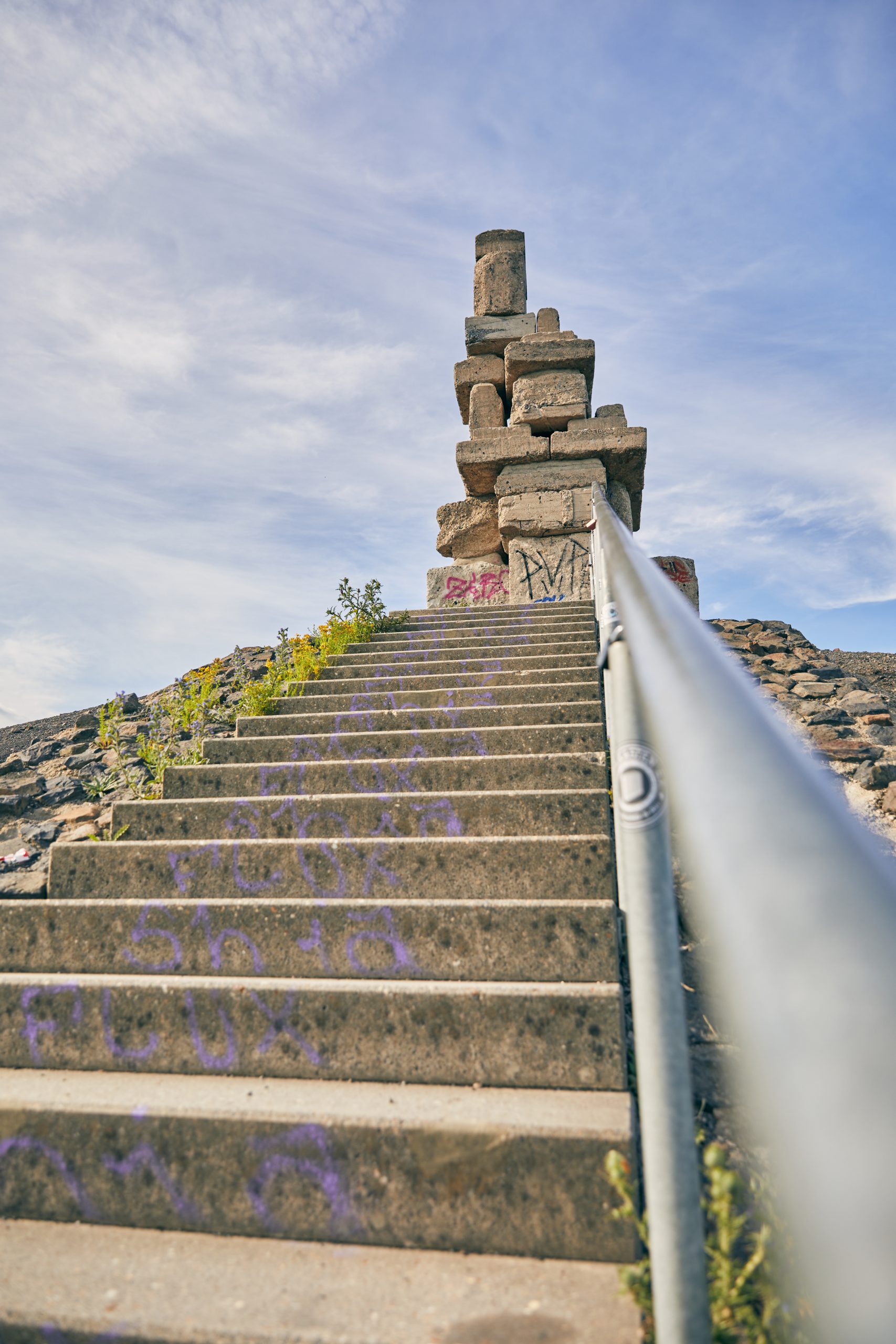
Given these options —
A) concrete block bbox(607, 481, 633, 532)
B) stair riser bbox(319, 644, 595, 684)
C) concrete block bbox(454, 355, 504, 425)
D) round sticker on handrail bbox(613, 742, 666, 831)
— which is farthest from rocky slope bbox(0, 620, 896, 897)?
concrete block bbox(454, 355, 504, 425)

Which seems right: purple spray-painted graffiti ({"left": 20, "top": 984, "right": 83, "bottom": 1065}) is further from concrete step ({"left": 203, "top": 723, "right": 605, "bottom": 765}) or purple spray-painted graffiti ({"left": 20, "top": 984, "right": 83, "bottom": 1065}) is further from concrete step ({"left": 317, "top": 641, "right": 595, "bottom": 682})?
concrete step ({"left": 317, "top": 641, "right": 595, "bottom": 682})

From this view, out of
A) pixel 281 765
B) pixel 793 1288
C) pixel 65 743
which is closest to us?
pixel 793 1288

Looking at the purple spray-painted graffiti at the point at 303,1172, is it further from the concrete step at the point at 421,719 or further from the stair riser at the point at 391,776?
the concrete step at the point at 421,719

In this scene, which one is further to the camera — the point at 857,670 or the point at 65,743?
the point at 857,670

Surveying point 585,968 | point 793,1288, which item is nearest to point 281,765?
point 585,968

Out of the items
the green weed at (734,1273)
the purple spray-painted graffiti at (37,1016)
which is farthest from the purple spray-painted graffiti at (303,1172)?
the purple spray-painted graffiti at (37,1016)

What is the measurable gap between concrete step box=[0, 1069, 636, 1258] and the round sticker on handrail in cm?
90

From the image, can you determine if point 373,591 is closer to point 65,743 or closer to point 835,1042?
point 65,743

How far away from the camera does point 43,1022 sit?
2322mm

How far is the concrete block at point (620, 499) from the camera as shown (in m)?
8.70

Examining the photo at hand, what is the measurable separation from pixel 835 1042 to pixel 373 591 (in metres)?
6.64

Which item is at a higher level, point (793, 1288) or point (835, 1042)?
point (835, 1042)

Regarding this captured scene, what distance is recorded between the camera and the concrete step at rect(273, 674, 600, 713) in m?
4.23

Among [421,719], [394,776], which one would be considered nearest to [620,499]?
[421,719]
